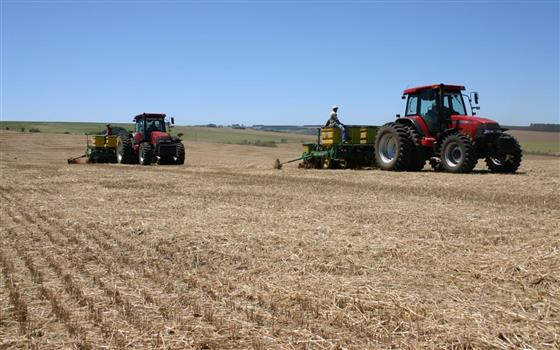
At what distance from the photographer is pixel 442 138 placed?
47.1ft

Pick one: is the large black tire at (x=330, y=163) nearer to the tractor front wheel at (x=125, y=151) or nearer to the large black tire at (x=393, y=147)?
the large black tire at (x=393, y=147)

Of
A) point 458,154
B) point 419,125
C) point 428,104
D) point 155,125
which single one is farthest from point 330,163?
point 155,125

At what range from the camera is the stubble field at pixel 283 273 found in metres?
3.42

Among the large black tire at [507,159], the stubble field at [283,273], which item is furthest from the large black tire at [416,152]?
the stubble field at [283,273]

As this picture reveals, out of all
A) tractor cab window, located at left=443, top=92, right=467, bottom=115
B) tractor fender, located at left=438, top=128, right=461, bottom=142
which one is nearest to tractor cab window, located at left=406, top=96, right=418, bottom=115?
tractor cab window, located at left=443, top=92, right=467, bottom=115

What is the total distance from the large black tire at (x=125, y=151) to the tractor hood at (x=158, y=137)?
112cm

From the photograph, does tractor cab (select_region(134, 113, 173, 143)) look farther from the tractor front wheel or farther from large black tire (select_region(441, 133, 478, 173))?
large black tire (select_region(441, 133, 478, 173))

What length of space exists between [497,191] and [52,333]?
8910 mm

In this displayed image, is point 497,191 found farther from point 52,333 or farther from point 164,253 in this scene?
point 52,333

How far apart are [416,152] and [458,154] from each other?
1.47 metres

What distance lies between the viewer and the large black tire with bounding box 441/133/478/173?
13.1 m

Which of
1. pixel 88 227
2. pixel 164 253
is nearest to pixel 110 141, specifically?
pixel 88 227

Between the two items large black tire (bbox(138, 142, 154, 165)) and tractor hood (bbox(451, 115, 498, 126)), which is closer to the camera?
tractor hood (bbox(451, 115, 498, 126))

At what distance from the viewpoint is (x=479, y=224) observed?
674cm
